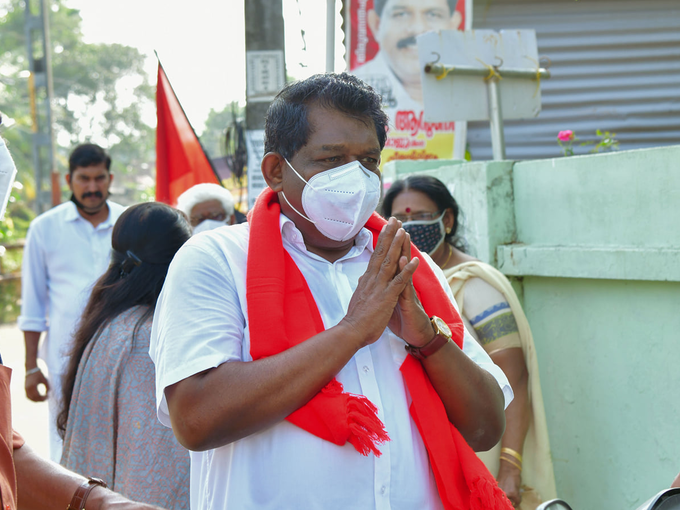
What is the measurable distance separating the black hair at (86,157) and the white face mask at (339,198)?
123 inches

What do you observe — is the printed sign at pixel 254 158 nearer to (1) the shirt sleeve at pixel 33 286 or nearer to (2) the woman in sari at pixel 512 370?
(1) the shirt sleeve at pixel 33 286

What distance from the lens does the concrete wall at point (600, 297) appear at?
9.37 ft

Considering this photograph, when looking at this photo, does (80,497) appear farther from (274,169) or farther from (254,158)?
(254,158)

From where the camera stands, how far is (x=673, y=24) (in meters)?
5.99

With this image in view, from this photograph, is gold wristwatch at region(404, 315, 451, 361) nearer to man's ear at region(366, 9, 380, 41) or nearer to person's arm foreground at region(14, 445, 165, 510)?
person's arm foreground at region(14, 445, 165, 510)

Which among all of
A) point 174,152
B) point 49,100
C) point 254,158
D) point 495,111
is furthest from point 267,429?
point 49,100

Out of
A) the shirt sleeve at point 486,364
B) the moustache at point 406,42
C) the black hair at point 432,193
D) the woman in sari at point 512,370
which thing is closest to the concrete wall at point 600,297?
the woman in sari at point 512,370

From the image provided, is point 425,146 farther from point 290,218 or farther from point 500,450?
point 290,218

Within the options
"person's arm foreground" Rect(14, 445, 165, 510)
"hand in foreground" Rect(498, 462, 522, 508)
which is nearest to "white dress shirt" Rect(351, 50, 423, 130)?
"hand in foreground" Rect(498, 462, 522, 508)

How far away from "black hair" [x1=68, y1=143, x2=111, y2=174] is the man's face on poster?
2.95m

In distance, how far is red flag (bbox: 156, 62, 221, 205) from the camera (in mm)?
5523

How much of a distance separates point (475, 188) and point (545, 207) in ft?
1.47

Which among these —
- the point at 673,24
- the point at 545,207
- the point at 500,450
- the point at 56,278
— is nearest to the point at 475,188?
the point at 545,207

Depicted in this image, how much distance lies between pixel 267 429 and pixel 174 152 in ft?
14.6
